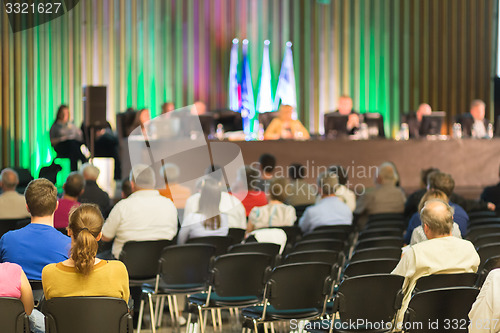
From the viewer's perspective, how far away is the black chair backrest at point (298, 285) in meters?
4.69

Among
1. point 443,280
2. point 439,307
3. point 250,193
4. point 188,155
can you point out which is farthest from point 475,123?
point 439,307

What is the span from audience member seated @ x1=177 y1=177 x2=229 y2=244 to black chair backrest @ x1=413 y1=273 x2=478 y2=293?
7.76 ft

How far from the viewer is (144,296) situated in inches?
229

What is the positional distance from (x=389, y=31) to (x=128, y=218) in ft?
37.5

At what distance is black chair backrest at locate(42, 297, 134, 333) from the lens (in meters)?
3.57

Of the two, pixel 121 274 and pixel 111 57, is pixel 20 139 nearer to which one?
pixel 111 57

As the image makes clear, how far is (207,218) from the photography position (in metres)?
6.38

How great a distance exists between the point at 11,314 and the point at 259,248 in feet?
7.97

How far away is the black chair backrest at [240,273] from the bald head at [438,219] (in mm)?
1206

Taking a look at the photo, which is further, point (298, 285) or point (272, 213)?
point (272, 213)

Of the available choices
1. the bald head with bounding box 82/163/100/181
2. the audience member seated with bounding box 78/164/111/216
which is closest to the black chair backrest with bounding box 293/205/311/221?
the audience member seated with bounding box 78/164/111/216

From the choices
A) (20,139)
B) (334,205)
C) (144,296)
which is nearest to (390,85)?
(20,139)

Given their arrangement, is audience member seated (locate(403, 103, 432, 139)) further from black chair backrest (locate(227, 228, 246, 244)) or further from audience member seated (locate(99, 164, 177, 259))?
audience member seated (locate(99, 164, 177, 259))

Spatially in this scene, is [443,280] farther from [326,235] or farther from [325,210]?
[325,210]
